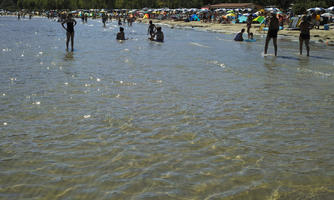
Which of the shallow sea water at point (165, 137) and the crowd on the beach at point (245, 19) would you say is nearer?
the shallow sea water at point (165, 137)

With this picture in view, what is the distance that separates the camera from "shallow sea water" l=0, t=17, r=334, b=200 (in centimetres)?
387

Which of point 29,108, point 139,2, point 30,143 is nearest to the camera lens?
point 30,143

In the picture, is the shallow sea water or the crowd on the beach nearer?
the shallow sea water

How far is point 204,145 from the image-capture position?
16.7ft

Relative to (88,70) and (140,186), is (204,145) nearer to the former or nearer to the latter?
(140,186)

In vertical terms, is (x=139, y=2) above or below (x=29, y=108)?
above

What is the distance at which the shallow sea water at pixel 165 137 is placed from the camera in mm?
3865

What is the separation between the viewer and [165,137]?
5.40 m

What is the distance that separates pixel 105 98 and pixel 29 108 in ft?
5.20

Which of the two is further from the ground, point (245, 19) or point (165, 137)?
point (245, 19)

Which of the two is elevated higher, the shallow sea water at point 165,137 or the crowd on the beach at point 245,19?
the crowd on the beach at point 245,19

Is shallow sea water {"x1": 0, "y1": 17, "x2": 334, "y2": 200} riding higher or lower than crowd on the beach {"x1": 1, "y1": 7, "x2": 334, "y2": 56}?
lower

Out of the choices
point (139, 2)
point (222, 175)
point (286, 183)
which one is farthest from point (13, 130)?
point (139, 2)

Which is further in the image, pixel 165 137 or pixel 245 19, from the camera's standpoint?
pixel 245 19
